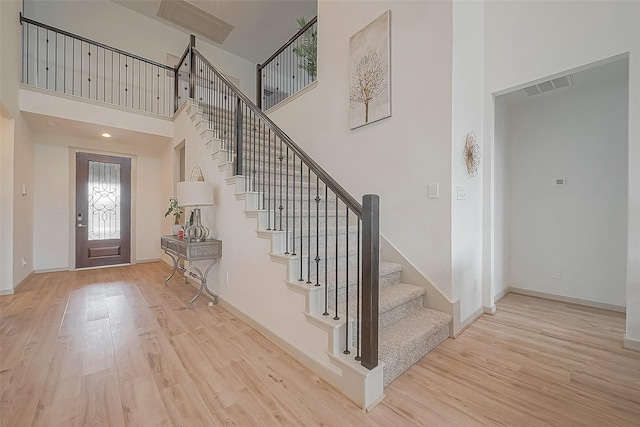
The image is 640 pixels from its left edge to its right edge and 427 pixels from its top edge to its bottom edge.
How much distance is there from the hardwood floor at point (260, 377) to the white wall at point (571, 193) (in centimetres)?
67

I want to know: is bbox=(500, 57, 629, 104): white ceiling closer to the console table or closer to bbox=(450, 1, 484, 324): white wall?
bbox=(450, 1, 484, 324): white wall

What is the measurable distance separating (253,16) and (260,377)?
6.88 metres

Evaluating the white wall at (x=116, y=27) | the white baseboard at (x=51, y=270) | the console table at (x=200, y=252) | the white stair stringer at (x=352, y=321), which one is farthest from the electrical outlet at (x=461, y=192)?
the white wall at (x=116, y=27)

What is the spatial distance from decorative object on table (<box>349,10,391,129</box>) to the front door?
523 cm

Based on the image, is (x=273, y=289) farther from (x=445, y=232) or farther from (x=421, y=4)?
(x=421, y=4)

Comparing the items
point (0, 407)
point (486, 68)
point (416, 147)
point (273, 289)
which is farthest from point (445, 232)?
point (0, 407)

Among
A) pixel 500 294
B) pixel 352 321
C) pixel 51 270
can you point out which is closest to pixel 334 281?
pixel 352 321

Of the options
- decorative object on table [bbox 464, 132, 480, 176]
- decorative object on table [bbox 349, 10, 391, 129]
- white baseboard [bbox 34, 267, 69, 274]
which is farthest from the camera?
white baseboard [bbox 34, 267, 69, 274]

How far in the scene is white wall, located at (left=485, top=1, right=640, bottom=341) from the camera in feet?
7.19

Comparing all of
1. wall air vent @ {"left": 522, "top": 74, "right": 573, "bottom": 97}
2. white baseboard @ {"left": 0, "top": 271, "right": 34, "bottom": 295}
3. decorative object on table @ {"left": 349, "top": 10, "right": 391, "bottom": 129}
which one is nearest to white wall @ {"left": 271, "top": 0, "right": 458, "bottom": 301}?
decorative object on table @ {"left": 349, "top": 10, "right": 391, "bottom": 129}

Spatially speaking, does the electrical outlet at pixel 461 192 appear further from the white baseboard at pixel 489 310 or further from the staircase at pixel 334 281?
the white baseboard at pixel 489 310

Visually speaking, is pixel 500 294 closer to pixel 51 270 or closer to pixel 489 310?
pixel 489 310

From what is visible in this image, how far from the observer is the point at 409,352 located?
6.34ft

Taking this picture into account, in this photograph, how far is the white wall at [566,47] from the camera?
219 cm
